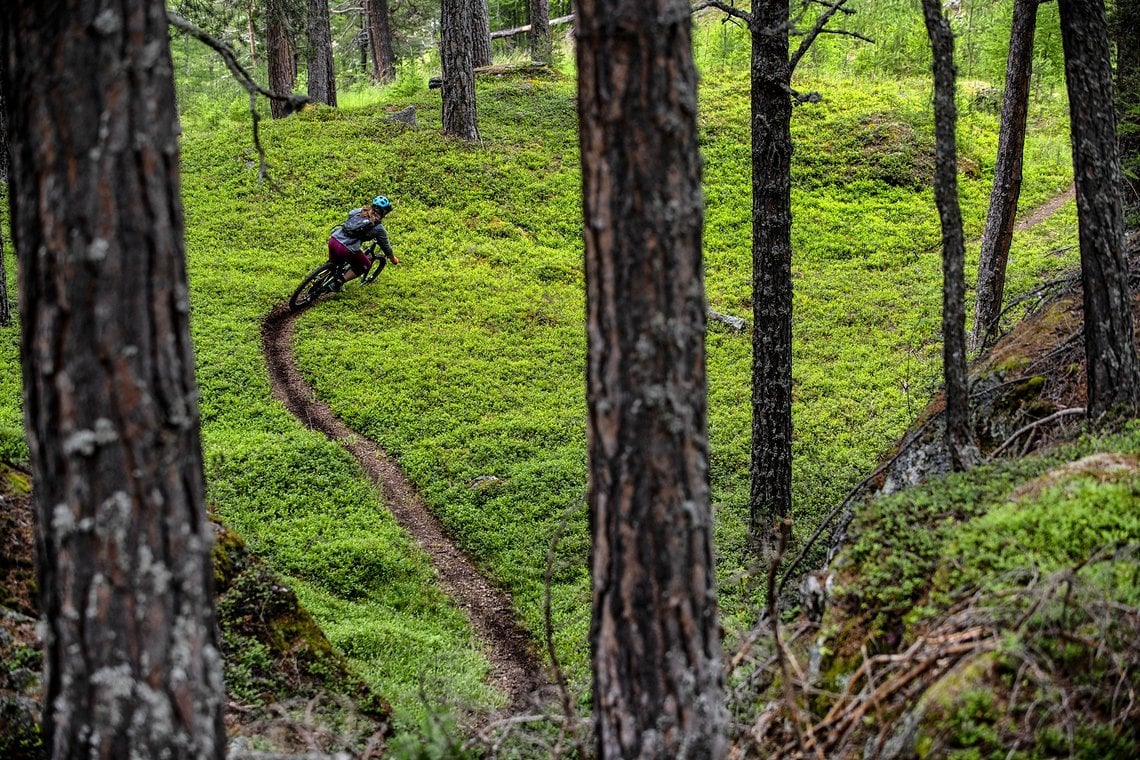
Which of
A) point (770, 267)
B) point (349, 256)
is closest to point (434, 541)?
point (770, 267)

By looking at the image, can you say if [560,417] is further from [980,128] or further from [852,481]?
[980,128]

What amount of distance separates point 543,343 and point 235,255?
6.38m

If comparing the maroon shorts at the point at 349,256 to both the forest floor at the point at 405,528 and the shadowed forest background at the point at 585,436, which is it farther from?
the forest floor at the point at 405,528

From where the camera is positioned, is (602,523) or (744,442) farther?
(744,442)

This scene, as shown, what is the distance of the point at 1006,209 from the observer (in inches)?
442

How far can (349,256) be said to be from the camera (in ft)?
49.8

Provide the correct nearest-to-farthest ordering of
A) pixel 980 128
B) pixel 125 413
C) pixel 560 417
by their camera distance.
→ pixel 125 413, pixel 560 417, pixel 980 128

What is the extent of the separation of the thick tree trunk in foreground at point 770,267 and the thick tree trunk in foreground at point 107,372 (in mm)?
5809

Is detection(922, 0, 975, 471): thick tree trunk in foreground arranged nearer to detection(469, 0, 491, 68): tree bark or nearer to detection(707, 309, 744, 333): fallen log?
detection(707, 309, 744, 333): fallen log

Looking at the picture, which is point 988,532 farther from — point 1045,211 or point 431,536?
point 1045,211

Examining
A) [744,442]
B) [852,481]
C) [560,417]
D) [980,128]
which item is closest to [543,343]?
[560,417]

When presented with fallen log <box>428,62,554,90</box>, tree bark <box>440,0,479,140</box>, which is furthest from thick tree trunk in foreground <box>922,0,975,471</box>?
fallen log <box>428,62,554,90</box>

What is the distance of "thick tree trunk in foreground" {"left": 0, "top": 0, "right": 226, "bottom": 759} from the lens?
9.03 feet

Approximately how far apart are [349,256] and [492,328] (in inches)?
110
